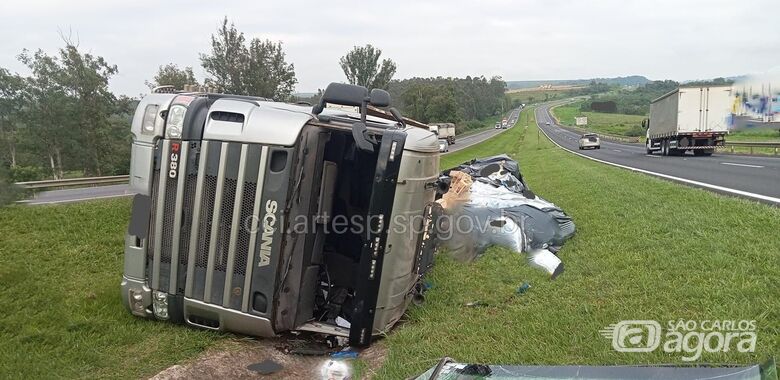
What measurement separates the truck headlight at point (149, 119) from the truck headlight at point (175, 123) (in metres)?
0.13

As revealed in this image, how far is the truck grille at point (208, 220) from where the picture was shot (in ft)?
12.1

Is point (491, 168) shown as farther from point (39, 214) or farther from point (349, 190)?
point (39, 214)

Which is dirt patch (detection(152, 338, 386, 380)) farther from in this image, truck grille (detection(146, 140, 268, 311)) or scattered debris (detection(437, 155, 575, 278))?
scattered debris (detection(437, 155, 575, 278))

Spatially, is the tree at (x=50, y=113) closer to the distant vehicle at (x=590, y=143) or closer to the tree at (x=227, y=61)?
the tree at (x=227, y=61)

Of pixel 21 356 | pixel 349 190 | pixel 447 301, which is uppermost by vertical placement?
pixel 349 190

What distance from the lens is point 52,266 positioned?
5488 millimetres

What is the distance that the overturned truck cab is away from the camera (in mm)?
3684

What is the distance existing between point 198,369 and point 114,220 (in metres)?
4.52

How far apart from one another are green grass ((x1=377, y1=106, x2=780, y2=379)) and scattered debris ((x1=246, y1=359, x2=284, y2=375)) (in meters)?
0.78

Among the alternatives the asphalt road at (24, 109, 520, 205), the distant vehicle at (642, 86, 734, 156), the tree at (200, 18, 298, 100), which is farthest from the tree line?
the distant vehicle at (642, 86, 734, 156)

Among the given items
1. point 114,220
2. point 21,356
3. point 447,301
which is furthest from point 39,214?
point 447,301

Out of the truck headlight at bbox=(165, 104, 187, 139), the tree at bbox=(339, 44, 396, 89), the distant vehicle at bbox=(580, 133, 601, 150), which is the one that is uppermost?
the tree at bbox=(339, 44, 396, 89)

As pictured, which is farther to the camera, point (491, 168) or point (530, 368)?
point (491, 168)

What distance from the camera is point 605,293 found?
13.7 feet
